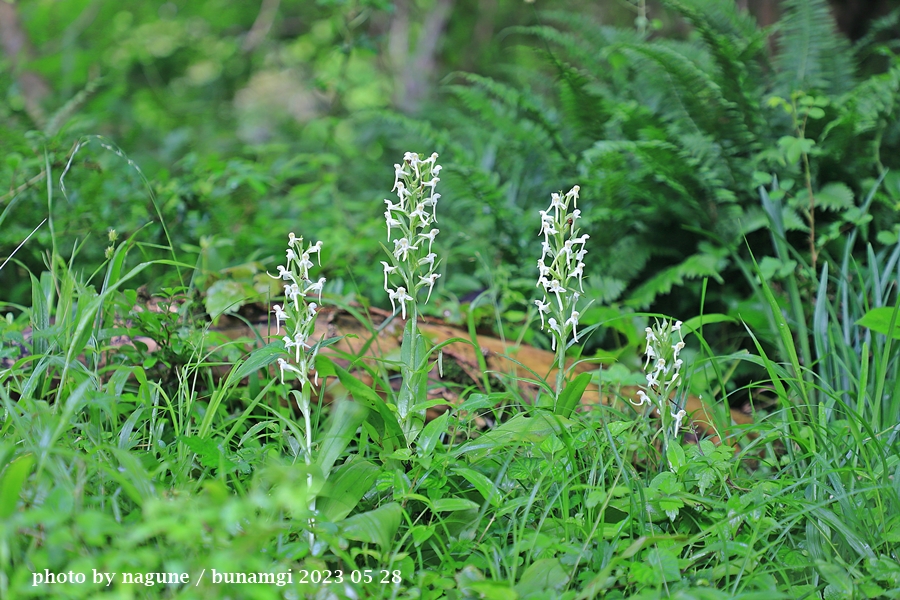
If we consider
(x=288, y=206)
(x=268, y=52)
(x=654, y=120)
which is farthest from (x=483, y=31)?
(x=654, y=120)

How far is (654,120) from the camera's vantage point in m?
3.62

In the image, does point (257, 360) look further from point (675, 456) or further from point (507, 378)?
point (675, 456)

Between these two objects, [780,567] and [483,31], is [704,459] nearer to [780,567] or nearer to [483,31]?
Answer: [780,567]

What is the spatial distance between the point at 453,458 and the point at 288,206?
11.1ft

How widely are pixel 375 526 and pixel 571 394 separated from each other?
2.27 ft

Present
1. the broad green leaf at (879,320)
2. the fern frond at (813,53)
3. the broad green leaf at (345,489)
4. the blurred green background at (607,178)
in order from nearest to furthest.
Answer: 1. the broad green leaf at (345,489)
2. the broad green leaf at (879,320)
3. the blurred green background at (607,178)
4. the fern frond at (813,53)

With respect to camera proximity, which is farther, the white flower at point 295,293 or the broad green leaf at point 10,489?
the white flower at point 295,293

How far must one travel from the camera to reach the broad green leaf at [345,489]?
1.58 metres

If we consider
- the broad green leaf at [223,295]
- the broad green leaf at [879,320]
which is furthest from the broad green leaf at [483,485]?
the broad green leaf at [879,320]

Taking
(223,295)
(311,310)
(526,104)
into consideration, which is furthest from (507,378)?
(526,104)

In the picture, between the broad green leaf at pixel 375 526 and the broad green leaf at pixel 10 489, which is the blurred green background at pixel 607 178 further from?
the broad green leaf at pixel 10 489

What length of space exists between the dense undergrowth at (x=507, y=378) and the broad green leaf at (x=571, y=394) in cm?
1

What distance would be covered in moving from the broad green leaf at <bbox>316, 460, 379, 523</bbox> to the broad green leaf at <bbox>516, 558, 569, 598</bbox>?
45 cm

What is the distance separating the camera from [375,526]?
4.87ft
